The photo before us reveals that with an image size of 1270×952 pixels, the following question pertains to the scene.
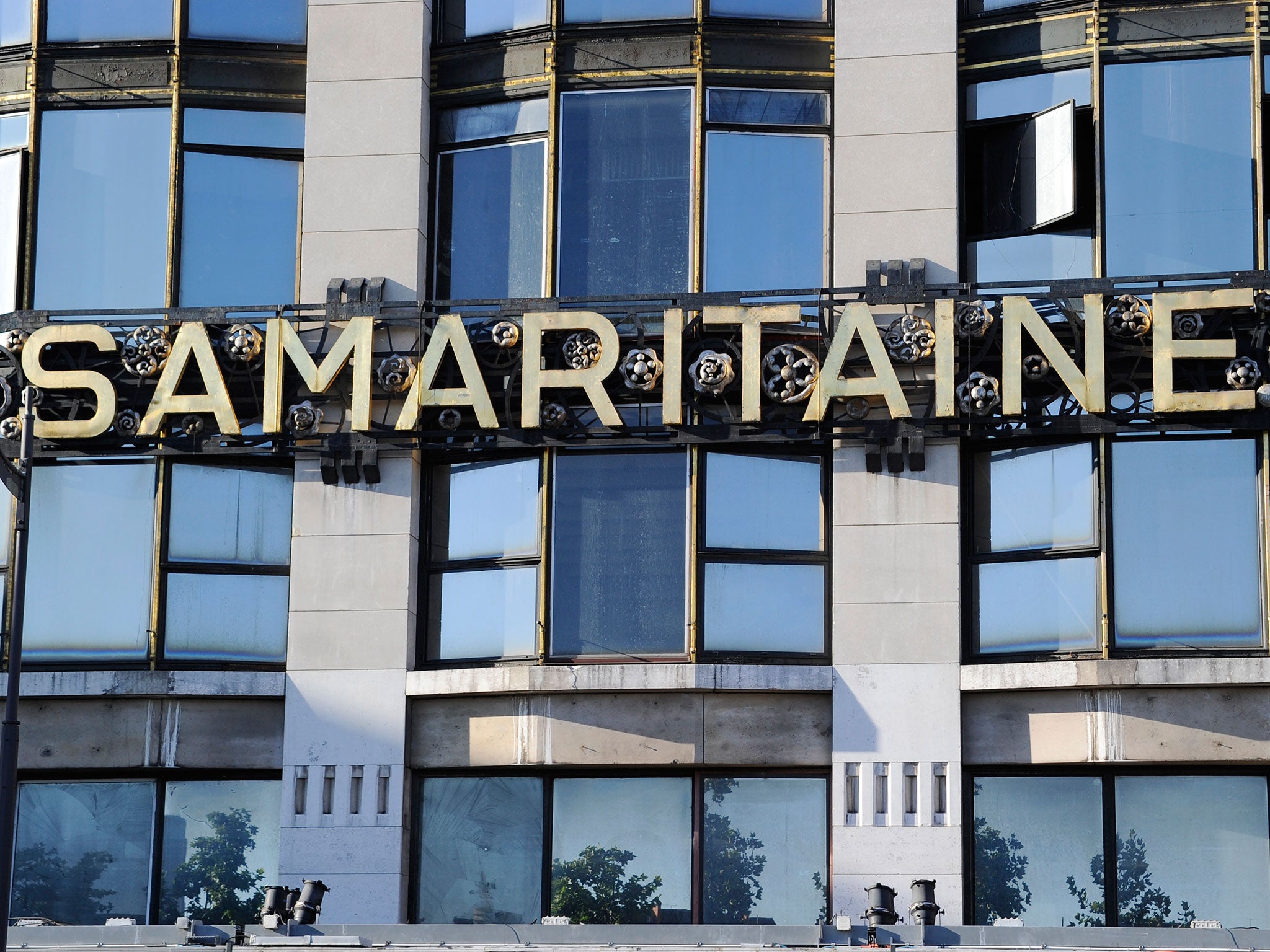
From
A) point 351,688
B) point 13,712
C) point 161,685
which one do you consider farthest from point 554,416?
point 13,712

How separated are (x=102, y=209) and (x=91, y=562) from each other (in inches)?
196

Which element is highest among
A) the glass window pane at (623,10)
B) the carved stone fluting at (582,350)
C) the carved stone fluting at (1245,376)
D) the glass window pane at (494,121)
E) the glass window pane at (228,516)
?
the glass window pane at (623,10)

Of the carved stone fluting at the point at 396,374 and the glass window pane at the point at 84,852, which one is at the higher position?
the carved stone fluting at the point at 396,374

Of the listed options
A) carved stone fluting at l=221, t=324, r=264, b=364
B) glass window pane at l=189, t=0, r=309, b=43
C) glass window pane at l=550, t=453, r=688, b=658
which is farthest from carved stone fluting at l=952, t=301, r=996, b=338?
glass window pane at l=189, t=0, r=309, b=43

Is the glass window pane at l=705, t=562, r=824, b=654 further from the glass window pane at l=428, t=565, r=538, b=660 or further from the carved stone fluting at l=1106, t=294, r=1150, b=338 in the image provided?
the carved stone fluting at l=1106, t=294, r=1150, b=338

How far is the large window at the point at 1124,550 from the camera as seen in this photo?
2558 centimetres

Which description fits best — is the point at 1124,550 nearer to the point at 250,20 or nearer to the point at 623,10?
the point at 623,10

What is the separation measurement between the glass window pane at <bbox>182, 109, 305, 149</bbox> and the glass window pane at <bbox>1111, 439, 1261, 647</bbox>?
12088 mm

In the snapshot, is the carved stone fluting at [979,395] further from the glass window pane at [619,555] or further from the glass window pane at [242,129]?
the glass window pane at [242,129]

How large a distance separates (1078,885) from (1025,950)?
4.33 m

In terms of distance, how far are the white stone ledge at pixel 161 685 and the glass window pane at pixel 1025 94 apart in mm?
11916

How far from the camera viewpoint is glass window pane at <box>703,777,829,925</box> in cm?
2575

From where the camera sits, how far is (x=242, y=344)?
27250 mm

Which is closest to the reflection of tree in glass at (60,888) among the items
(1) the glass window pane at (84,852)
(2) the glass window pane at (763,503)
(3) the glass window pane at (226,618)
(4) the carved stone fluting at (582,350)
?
(1) the glass window pane at (84,852)
